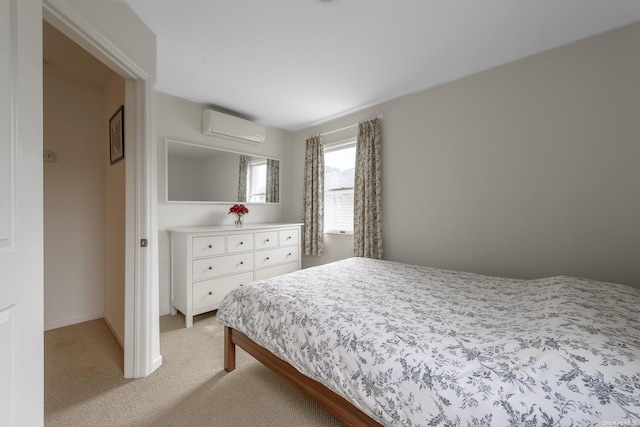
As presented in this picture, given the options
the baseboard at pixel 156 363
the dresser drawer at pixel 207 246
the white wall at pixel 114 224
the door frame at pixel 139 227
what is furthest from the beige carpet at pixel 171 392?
the dresser drawer at pixel 207 246

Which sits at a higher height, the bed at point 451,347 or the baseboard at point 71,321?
the bed at point 451,347

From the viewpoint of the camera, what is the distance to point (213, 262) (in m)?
2.68

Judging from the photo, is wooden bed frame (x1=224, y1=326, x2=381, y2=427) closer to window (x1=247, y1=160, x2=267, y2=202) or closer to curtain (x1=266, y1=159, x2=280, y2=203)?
window (x1=247, y1=160, x2=267, y2=202)

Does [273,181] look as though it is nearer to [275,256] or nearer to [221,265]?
[275,256]

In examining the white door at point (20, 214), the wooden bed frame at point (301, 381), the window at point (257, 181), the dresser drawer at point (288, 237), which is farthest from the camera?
the window at point (257, 181)

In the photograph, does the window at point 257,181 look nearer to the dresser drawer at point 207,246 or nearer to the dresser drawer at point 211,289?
the dresser drawer at point 207,246

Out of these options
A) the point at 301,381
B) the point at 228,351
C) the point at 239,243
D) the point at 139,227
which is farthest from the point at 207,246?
the point at 301,381

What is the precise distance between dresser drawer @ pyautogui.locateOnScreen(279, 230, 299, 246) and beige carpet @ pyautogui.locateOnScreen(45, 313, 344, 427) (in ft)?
4.77

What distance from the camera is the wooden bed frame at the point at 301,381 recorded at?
1.14 meters

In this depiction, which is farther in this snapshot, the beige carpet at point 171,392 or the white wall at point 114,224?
the white wall at point 114,224

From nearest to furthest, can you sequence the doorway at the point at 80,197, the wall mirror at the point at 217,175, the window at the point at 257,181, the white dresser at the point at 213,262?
the doorway at the point at 80,197 < the white dresser at the point at 213,262 < the wall mirror at the point at 217,175 < the window at the point at 257,181

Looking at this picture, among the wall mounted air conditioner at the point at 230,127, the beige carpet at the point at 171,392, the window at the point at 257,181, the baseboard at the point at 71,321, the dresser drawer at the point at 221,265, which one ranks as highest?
the wall mounted air conditioner at the point at 230,127

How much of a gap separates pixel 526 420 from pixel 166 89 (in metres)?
3.59

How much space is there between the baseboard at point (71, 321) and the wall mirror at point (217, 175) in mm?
1423
